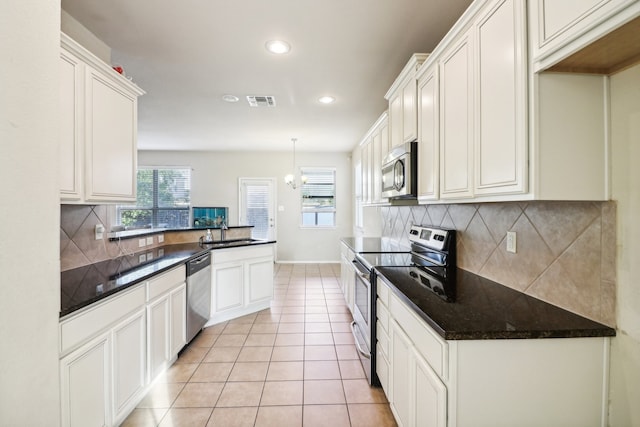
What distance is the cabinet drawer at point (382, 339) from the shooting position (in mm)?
1779

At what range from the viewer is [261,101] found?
141 inches

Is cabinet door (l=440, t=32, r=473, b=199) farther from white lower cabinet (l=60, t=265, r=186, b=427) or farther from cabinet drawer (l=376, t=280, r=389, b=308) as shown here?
white lower cabinet (l=60, t=265, r=186, b=427)

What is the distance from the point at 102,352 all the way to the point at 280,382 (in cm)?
122

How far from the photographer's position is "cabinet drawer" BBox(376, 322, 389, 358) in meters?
1.78

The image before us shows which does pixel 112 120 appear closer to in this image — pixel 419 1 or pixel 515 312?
pixel 419 1

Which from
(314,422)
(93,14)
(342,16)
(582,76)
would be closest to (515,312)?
(582,76)

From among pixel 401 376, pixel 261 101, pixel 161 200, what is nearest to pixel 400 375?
pixel 401 376

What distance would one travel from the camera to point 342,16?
1.99 meters

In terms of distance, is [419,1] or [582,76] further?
[419,1]

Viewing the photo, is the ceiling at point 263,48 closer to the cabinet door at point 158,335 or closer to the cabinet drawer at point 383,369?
the cabinet door at point 158,335

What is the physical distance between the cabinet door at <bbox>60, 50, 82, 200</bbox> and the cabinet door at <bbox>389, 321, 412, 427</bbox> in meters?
1.98

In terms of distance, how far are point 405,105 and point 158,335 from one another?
261 cm

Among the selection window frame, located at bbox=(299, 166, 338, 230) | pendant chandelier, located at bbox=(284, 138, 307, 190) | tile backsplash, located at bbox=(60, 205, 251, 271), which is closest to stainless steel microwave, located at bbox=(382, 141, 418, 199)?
tile backsplash, located at bbox=(60, 205, 251, 271)

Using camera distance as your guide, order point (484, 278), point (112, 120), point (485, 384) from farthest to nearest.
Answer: point (112, 120)
point (484, 278)
point (485, 384)
